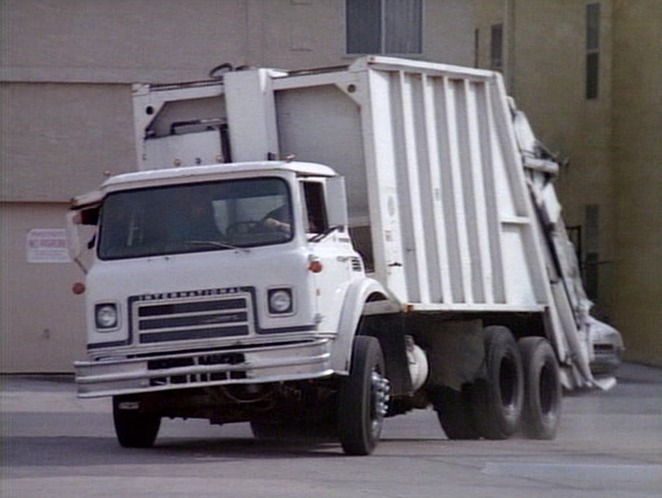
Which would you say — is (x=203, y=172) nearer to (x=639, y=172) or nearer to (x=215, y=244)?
(x=215, y=244)

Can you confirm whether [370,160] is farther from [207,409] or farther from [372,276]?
[207,409]

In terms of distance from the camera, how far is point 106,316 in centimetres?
1265

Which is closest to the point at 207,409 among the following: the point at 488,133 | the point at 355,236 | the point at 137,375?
the point at 137,375

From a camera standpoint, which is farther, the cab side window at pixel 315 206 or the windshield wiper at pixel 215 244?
the cab side window at pixel 315 206

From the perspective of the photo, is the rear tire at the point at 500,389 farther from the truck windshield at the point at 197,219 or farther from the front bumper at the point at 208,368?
the truck windshield at the point at 197,219

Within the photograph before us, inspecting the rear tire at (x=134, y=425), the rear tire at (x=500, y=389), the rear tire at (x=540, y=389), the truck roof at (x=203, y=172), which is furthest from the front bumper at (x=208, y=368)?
the rear tire at (x=540, y=389)

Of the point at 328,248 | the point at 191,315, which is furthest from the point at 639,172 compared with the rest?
the point at 191,315

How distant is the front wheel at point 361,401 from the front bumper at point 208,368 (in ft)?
1.50

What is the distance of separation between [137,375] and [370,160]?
118 inches

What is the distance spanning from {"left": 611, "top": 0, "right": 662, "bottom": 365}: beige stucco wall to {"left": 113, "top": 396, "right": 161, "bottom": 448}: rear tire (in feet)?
49.2

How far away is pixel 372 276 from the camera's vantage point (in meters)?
13.8

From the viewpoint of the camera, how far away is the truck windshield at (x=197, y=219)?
12.6m

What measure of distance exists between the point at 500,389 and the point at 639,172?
1286cm

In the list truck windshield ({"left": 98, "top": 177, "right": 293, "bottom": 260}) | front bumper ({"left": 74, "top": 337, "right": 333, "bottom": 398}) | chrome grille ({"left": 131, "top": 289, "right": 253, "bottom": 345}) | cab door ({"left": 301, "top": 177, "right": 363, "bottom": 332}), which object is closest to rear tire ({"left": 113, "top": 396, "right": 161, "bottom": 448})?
front bumper ({"left": 74, "top": 337, "right": 333, "bottom": 398})
